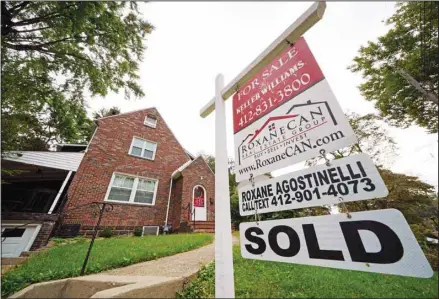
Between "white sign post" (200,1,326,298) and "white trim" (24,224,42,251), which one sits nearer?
"white sign post" (200,1,326,298)

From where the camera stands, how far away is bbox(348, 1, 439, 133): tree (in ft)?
25.0

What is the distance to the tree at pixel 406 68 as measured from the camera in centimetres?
761

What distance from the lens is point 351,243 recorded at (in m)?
1.00

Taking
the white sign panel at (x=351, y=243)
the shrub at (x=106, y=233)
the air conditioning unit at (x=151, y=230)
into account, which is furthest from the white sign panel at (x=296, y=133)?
the air conditioning unit at (x=151, y=230)

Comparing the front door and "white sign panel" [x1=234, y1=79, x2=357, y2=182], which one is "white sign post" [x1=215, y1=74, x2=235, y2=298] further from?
the front door

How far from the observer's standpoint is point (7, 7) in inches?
259

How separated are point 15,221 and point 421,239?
53.7ft

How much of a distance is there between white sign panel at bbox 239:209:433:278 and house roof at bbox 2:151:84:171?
10.3 meters

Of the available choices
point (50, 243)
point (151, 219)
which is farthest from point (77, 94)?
point (151, 219)

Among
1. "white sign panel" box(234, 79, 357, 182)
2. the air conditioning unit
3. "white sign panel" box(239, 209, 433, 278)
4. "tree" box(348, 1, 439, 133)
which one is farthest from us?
the air conditioning unit

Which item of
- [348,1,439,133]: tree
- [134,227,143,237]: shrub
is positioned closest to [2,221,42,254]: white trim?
[134,227,143,237]: shrub

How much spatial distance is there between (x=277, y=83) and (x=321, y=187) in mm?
959

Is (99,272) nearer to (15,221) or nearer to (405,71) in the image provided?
(15,221)

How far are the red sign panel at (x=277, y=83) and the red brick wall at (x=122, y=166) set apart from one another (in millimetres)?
9931
